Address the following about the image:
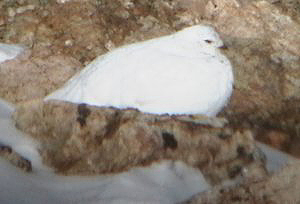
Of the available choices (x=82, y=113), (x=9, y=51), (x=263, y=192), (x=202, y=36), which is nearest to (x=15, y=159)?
(x=82, y=113)

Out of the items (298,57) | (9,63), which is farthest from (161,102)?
(298,57)

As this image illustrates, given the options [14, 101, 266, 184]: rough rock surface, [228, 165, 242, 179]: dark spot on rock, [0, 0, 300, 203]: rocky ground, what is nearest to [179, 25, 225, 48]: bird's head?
[0, 0, 300, 203]: rocky ground

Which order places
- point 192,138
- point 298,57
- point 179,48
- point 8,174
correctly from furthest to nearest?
point 298,57 → point 179,48 → point 192,138 → point 8,174

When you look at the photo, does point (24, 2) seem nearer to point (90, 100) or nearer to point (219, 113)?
point (90, 100)

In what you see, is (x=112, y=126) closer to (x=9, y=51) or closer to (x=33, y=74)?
(x=33, y=74)

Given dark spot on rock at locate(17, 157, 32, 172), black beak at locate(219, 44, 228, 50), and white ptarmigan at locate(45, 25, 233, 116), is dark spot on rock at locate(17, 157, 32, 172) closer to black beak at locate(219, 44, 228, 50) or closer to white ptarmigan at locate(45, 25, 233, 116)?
white ptarmigan at locate(45, 25, 233, 116)

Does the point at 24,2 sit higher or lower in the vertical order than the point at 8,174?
lower
